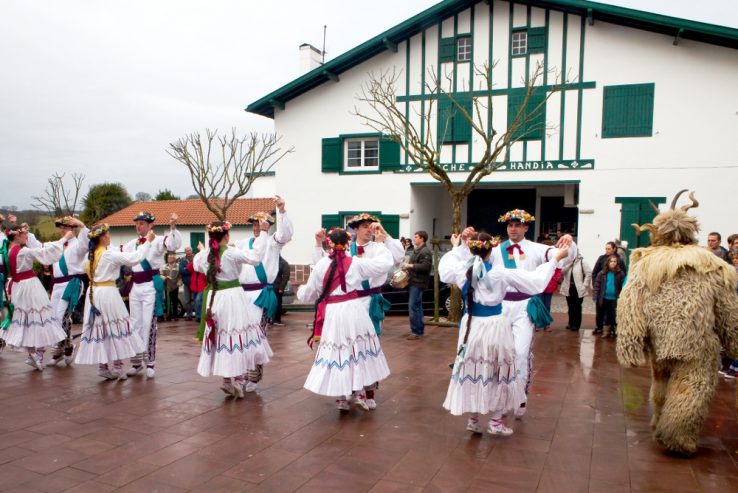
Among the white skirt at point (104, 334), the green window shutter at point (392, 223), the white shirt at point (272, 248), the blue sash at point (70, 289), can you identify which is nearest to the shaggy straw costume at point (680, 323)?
the white shirt at point (272, 248)

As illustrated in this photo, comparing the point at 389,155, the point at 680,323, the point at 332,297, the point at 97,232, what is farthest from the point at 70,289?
the point at 389,155

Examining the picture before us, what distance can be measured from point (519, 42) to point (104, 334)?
14179 mm

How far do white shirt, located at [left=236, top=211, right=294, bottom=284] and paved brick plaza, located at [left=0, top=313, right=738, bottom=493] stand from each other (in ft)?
4.26

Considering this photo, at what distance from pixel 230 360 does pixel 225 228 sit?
55.1 inches

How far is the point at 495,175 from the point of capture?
16.9m

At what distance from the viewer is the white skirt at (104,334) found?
693 cm

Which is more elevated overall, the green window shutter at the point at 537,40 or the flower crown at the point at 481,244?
the green window shutter at the point at 537,40

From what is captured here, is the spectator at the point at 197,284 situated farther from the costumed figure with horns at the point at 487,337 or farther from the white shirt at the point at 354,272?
the costumed figure with horns at the point at 487,337

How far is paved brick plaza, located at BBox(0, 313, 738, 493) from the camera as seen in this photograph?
4.11 m

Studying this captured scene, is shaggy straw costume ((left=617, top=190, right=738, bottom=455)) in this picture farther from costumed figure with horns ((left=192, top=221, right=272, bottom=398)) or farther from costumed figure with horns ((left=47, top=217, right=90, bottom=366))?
costumed figure with horns ((left=47, top=217, right=90, bottom=366))

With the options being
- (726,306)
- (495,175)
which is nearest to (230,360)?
(726,306)

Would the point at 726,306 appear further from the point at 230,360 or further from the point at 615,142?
the point at 615,142

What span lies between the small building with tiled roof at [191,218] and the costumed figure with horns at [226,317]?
2266 cm

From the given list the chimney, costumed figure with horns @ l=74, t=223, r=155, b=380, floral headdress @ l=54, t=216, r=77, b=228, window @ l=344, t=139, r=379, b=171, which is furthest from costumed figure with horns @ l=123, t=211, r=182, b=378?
the chimney
